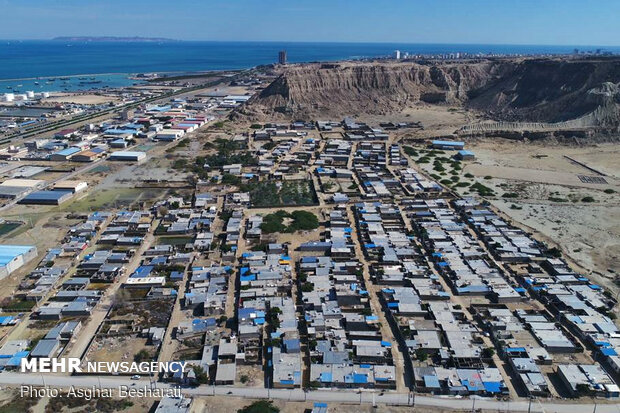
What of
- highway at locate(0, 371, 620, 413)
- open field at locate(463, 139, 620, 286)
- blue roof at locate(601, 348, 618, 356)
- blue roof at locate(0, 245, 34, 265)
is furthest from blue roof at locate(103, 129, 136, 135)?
blue roof at locate(601, 348, 618, 356)

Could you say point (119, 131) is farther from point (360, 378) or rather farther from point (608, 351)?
point (608, 351)

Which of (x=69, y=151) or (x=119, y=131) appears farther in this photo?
(x=119, y=131)

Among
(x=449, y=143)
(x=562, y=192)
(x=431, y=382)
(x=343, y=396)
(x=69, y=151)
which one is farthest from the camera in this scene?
(x=449, y=143)

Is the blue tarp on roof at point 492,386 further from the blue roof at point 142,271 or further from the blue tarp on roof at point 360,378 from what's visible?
the blue roof at point 142,271

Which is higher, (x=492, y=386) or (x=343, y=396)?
(x=492, y=386)

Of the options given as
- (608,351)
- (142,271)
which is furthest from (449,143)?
(142,271)

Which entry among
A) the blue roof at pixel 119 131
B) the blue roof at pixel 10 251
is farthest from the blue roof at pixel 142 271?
the blue roof at pixel 119 131
